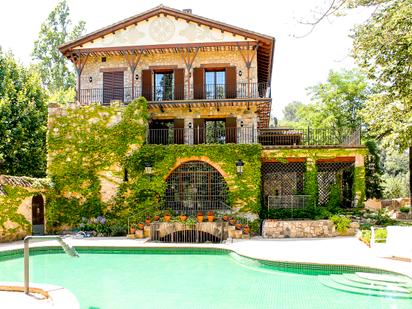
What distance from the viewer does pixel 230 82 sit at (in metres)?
20.1

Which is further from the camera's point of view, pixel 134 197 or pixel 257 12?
pixel 134 197

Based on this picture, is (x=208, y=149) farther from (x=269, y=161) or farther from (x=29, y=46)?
(x=29, y=46)

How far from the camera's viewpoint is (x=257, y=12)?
855 centimetres

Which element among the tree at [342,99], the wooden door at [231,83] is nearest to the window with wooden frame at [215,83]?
the wooden door at [231,83]

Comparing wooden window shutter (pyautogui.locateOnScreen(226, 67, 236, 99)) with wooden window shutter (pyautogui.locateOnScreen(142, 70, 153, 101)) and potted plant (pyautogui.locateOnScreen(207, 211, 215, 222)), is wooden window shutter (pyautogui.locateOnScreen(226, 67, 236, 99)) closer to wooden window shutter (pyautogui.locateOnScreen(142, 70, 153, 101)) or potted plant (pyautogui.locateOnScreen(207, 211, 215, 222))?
wooden window shutter (pyautogui.locateOnScreen(142, 70, 153, 101))

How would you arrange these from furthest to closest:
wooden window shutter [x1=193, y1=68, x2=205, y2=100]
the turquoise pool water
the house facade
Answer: wooden window shutter [x1=193, y1=68, x2=205, y2=100] → the house facade → the turquoise pool water

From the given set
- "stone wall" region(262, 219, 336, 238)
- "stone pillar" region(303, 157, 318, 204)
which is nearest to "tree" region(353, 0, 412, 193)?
"stone pillar" region(303, 157, 318, 204)

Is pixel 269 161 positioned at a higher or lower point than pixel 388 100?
lower

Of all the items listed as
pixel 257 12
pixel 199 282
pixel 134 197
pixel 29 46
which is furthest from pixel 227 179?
pixel 29 46

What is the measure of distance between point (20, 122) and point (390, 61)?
737 inches

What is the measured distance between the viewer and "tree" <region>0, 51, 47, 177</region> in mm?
22203

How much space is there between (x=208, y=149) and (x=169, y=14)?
7106 millimetres

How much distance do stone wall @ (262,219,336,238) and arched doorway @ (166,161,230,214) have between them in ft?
9.47

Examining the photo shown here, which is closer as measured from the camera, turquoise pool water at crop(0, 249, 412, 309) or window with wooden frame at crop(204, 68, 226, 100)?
turquoise pool water at crop(0, 249, 412, 309)
